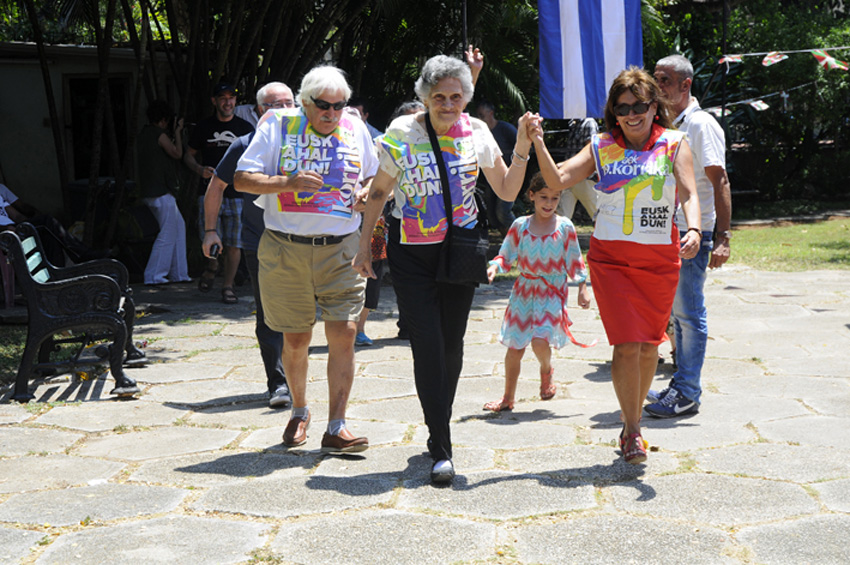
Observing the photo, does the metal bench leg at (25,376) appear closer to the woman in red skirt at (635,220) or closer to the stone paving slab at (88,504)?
the stone paving slab at (88,504)

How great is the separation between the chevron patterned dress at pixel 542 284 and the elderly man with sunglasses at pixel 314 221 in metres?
A: 1.16

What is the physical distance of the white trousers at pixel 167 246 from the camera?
1086 centimetres

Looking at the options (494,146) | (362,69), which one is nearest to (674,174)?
(494,146)

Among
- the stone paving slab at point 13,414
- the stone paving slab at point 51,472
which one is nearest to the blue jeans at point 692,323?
the stone paving slab at point 51,472

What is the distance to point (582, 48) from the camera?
7.55 m

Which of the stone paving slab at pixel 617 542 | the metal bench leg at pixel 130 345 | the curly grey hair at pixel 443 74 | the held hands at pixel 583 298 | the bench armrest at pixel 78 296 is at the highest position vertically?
the curly grey hair at pixel 443 74

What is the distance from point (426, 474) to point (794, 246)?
10.1 meters

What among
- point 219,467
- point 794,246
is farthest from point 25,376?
point 794,246

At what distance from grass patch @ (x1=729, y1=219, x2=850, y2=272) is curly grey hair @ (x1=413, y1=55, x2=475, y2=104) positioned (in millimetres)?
7744

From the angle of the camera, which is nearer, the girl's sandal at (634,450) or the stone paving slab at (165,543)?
the stone paving slab at (165,543)

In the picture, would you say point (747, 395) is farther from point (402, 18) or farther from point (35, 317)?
point (402, 18)

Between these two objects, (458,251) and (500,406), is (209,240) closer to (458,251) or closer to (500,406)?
(458,251)

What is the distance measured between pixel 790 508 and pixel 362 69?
11452mm

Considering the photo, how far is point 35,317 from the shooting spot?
5.97 metres
